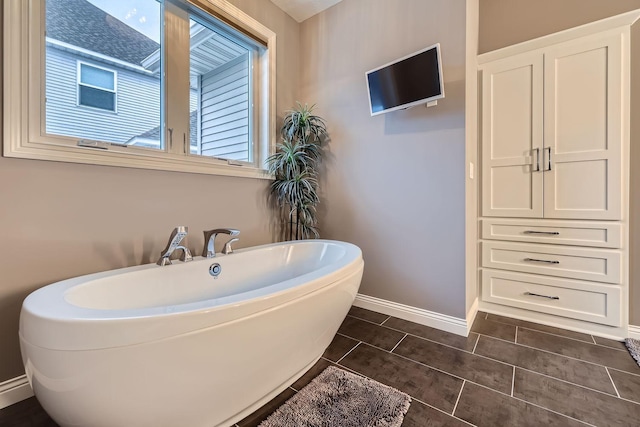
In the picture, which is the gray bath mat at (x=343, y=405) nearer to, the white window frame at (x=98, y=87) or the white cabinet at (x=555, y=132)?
the white cabinet at (x=555, y=132)

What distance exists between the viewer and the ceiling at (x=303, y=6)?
2.44 m

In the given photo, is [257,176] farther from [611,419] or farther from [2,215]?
[611,419]

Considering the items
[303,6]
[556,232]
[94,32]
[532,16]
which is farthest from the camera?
[303,6]

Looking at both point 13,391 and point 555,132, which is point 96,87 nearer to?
point 13,391

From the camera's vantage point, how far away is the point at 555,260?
2014mm

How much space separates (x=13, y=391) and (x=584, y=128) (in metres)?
3.66

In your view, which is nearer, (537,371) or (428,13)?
(537,371)

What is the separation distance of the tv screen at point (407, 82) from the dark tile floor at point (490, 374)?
1659mm

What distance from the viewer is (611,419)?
113 centimetres

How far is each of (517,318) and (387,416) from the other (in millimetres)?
1658

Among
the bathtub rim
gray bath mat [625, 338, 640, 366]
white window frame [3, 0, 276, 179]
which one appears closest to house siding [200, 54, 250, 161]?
white window frame [3, 0, 276, 179]

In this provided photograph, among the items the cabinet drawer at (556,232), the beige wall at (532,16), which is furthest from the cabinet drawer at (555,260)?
the beige wall at (532,16)

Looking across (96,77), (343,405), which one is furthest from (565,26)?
(96,77)

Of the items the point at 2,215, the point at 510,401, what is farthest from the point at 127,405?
the point at 510,401
